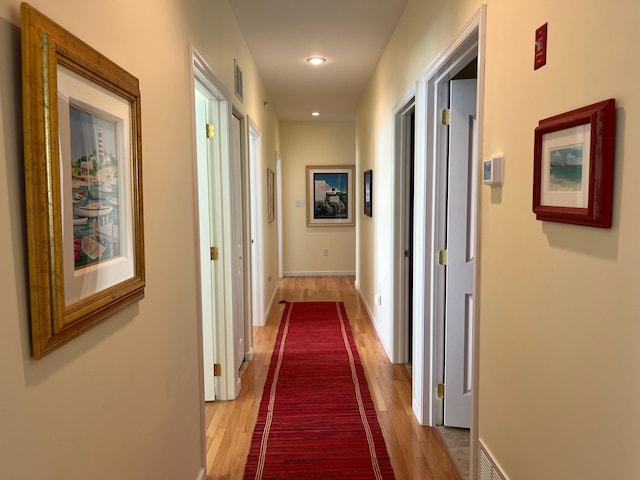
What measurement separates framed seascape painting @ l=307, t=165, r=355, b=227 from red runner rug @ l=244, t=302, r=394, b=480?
3.57 meters

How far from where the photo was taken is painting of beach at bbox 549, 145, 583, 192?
1.10 meters

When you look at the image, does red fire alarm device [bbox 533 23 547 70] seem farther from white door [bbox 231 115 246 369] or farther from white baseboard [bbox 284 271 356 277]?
white baseboard [bbox 284 271 356 277]

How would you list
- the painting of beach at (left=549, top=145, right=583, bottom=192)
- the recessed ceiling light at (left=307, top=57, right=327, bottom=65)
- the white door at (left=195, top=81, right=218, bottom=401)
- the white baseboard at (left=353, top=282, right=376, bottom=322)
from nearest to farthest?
the painting of beach at (left=549, top=145, right=583, bottom=192)
the white door at (left=195, top=81, right=218, bottom=401)
the recessed ceiling light at (left=307, top=57, right=327, bottom=65)
the white baseboard at (left=353, top=282, right=376, bottom=322)

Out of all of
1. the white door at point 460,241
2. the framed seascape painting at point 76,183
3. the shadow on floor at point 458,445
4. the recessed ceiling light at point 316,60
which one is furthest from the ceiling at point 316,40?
the shadow on floor at point 458,445

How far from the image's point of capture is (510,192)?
4.91ft

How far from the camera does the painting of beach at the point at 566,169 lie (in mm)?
1104

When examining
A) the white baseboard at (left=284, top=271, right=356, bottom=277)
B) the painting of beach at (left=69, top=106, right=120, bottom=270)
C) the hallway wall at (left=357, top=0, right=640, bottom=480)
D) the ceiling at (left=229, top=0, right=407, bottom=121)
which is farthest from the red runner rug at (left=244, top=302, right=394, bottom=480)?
the white baseboard at (left=284, top=271, right=356, bottom=277)

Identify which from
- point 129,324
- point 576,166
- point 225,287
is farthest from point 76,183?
point 225,287

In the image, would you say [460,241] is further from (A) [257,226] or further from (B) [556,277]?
(A) [257,226]

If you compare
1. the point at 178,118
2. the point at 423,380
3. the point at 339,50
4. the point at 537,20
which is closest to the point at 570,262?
the point at 537,20

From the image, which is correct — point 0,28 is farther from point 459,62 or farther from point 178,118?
point 459,62

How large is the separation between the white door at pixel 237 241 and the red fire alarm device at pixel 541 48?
211 cm

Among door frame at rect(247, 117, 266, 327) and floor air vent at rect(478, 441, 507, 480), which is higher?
door frame at rect(247, 117, 266, 327)

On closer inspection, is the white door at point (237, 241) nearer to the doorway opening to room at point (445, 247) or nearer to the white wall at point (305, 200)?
the doorway opening to room at point (445, 247)
